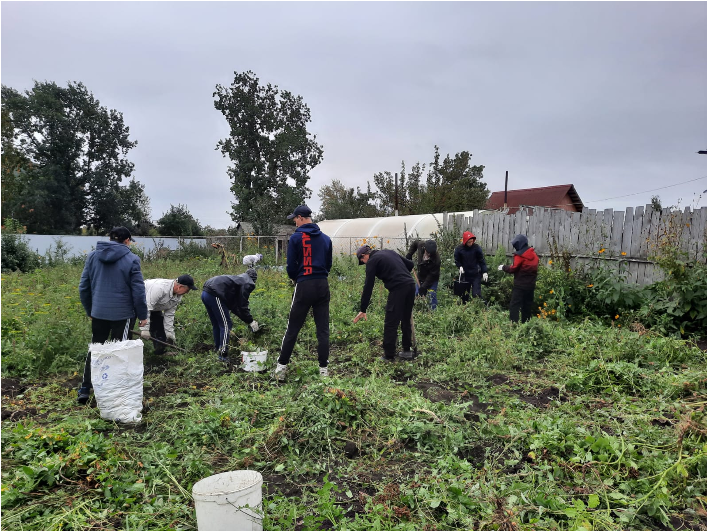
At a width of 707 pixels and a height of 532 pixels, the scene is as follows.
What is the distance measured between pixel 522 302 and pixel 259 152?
22183mm

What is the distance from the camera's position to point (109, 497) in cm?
269

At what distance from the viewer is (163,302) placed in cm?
566

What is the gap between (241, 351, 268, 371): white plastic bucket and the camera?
5.16 metres

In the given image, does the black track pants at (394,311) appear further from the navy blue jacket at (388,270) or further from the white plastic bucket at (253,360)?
the white plastic bucket at (253,360)

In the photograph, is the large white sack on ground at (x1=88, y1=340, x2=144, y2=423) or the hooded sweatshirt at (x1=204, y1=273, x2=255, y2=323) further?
the hooded sweatshirt at (x1=204, y1=273, x2=255, y2=323)

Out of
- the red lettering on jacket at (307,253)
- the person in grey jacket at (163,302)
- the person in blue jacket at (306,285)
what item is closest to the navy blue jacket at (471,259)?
the person in blue jacket at (306,285)

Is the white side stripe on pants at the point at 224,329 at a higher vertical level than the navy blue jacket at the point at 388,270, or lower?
lower

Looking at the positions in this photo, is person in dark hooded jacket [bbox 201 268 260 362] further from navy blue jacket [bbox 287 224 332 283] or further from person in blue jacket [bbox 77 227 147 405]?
person in blue jacket [bbox 77 227 147 405]

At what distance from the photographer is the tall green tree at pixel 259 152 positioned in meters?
25.5

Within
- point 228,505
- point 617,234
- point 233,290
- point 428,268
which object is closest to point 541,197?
point 617,234

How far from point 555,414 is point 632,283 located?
4678 millimetres

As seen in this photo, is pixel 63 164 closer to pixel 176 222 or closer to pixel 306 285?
pixel 176 222

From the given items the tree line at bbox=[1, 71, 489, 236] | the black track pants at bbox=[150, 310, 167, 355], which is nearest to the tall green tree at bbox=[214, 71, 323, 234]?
the tree line at bbox=[1, 71, 489, 236]

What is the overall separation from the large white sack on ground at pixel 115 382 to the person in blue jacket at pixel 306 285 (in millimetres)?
1559
